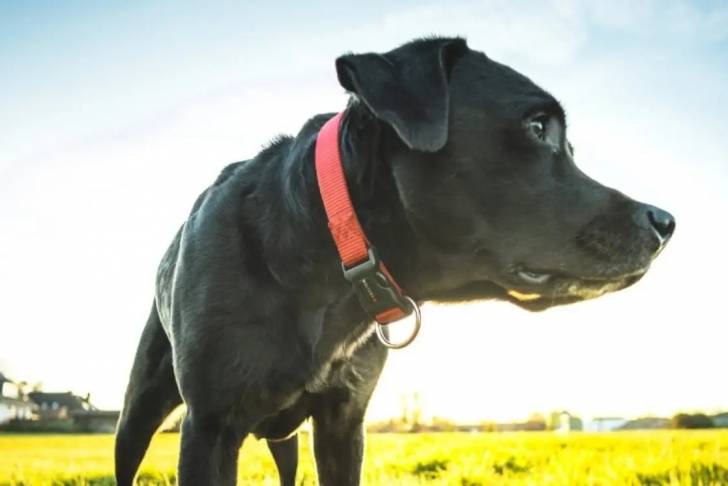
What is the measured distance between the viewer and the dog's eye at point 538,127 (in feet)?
10.3

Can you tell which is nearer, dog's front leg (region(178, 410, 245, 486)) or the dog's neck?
the dog's neck

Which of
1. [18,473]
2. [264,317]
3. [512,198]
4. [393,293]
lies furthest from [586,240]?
[18,473]

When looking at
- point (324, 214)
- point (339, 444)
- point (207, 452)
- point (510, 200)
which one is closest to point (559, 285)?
point (510, 200)

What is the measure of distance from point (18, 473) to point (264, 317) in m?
4.67

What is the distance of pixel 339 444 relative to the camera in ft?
12.4

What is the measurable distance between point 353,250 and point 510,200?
65 centimetres

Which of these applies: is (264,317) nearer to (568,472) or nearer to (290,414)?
(290,414)

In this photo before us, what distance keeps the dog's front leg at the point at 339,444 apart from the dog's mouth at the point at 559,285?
1.02m

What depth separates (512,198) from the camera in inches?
123

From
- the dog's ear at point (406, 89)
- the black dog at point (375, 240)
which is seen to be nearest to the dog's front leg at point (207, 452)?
the black dog at point (375, 240)

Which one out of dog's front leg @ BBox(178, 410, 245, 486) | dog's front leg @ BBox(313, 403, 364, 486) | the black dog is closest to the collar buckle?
the black dog

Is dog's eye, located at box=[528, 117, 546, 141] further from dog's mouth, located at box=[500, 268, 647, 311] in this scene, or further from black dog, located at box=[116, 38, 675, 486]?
dog's mouth, located at box=[500, 268, 647, 311]

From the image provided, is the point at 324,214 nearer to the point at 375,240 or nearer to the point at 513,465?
the point at 375,240

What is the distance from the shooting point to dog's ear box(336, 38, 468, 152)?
2910 millimetres
